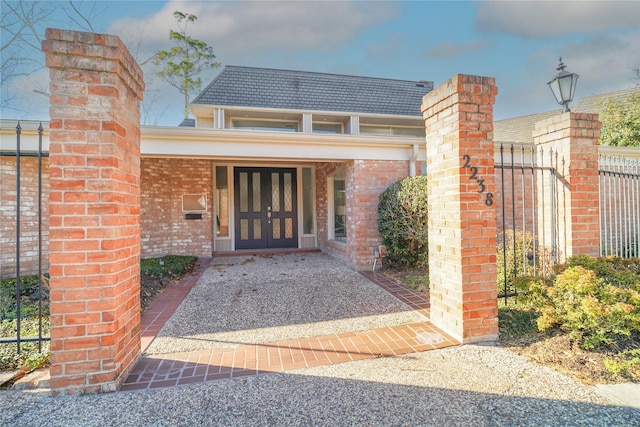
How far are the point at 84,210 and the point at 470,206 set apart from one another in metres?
3.10

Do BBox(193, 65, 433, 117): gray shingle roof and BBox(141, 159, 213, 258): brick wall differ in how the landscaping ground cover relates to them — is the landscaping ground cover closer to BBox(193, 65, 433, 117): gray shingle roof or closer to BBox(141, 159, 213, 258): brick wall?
BBox(141, 159, 213, 258): brick wall

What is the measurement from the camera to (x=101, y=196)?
2088mm

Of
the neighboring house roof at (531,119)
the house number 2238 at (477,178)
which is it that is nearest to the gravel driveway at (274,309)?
the house number 2238 at (477,178)

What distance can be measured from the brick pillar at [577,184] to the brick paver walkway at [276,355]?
2.06 meters

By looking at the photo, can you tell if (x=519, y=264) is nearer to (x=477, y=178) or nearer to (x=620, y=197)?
(x=620, y=197)

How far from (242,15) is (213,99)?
2.72 metres

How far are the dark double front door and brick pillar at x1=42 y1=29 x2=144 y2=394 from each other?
21.8ft

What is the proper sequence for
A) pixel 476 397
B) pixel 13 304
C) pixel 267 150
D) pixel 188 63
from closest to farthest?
pixel 476 397 < pixel 13 304 < pixel 267 150 < pixel 188 63

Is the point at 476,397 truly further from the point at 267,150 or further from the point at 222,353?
the point at 267,150

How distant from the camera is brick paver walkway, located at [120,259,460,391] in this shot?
7.69 ft

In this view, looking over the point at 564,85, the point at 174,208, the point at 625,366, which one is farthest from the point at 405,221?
the point at 174,208

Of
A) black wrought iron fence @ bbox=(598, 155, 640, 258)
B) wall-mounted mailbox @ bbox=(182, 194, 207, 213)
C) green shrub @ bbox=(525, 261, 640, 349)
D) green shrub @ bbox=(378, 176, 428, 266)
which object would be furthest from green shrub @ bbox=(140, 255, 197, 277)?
black wrought iron fence @ bbox=(598, 155, 640, 258)

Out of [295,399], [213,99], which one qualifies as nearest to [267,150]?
[295,399]

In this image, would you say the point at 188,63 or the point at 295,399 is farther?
the point at 188,63
